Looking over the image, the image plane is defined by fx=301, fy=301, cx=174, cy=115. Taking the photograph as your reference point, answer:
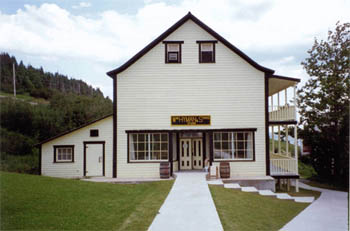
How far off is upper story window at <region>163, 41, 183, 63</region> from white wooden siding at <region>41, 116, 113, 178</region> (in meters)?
4.69

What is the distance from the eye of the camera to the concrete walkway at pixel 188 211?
25.9ft

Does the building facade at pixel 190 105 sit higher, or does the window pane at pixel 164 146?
the building facade at pixel 190 105

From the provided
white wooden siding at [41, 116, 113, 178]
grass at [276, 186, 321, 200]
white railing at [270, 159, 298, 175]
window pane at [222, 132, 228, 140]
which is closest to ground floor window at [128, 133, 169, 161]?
white wooden siding at [41, 116, 113, 178]

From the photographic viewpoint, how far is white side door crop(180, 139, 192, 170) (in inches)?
704

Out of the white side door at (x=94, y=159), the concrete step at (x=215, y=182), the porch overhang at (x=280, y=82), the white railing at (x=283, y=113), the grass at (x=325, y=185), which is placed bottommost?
the grass at (x=325, y=185)

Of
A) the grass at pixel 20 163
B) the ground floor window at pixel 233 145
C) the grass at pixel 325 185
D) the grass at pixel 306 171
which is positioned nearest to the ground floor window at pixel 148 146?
the ground floor window at pixel 233 145

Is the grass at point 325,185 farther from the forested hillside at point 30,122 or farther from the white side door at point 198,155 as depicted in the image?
the forested hillside at point 30,122

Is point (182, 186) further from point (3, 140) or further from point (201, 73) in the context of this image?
point (3, 140)

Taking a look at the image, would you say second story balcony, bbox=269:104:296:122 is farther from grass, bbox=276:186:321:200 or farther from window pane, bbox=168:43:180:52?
window pane, bbox=168:43:180:52

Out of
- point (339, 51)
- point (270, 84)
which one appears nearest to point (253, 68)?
point (270, 84)

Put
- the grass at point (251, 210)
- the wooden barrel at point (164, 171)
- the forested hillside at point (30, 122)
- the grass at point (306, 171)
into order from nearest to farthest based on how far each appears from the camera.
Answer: the grass at point (251, 210)
the wooden barrel at point (164, 171)
the forested hillside at point (30, 122)
the grass at point (306, 171)

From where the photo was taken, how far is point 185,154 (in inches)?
707

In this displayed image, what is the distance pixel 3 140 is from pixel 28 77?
31.8m

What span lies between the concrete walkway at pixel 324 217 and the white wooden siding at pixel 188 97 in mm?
3887
